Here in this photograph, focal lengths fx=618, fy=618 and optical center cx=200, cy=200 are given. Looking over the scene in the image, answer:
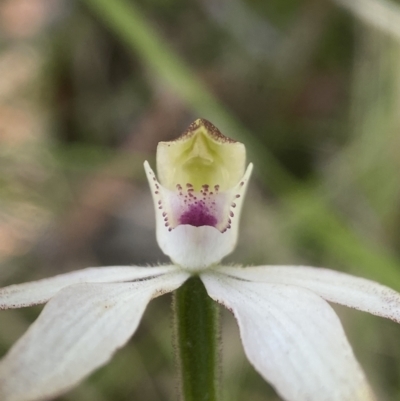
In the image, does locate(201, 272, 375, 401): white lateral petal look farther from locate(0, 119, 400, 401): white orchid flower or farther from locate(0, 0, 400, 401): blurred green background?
locate(0, 0, 400, 401): blurred green background

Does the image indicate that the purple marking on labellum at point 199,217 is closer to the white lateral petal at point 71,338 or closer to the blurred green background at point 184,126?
the white lateral petal at point 71,338

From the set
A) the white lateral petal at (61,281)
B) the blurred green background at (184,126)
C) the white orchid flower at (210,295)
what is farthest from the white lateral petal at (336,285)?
the blurred green background at (184,126)

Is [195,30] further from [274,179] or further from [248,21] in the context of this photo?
[274,179]

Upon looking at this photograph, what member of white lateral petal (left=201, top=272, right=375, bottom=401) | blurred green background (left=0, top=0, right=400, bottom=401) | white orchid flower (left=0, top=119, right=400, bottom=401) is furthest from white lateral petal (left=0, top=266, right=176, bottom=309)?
blurred green background (left=0, top=0, right=400, bottom=401)

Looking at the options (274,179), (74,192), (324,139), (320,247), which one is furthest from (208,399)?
(324,139)

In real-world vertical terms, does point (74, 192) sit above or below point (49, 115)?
below

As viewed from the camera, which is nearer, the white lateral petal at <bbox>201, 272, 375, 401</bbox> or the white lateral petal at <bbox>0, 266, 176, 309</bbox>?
the white lateral petal at <bbox>201, 272, 375, 401</bbox>
